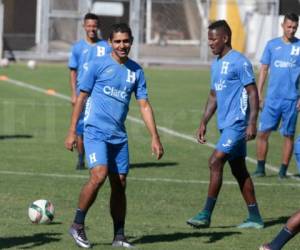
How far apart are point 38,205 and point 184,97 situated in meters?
15.9

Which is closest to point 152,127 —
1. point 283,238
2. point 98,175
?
point 98,175

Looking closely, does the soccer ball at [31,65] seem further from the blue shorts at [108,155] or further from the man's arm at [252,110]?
the blue shorts at [108,155]

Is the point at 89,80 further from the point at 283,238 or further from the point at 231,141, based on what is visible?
the point at 283,238

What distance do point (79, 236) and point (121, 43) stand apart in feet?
6.16

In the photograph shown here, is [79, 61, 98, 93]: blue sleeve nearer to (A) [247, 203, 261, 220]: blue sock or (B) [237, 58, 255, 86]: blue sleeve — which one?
(B) [237, 58, 255, 86]: blue sleeve

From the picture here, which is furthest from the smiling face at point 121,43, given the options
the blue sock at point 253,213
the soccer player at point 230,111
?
the blue sock at point 253,213

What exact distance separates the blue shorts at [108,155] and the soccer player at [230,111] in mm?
1600

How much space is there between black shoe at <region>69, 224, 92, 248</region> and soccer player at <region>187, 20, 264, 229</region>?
177cm

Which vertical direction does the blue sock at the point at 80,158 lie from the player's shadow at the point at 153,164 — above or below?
above

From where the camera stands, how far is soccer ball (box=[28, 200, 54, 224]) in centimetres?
1116

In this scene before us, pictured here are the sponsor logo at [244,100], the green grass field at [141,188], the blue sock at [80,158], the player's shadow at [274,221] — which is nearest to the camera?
the green grass field at [141,188]

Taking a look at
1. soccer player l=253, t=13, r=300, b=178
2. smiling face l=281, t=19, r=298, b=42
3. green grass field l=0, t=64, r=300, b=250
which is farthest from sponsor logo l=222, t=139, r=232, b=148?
soccer player l=253, t=13, r=300, b=178

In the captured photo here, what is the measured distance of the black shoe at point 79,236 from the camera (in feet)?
32.8

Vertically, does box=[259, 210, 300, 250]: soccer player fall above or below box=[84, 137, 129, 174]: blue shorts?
below
